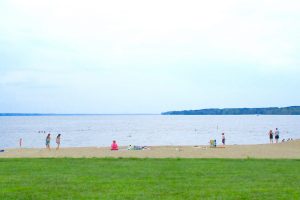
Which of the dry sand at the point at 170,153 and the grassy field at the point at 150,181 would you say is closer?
the grassy field at the point at 150,181

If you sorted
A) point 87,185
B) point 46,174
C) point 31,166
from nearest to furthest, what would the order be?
point 87,185 < point 46,174 < point 31,166

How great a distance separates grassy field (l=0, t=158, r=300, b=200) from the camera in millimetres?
10414

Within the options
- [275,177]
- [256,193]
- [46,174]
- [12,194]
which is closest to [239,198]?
[256,193]

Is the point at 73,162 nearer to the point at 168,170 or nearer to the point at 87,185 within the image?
the point at 168,170

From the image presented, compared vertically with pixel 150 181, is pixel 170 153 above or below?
below

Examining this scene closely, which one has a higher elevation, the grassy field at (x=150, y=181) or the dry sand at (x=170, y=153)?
the grassy field at (x=150, y=181)

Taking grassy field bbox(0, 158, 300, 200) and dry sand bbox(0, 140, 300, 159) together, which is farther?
dry sand bbox(0, 140, 300, 159)

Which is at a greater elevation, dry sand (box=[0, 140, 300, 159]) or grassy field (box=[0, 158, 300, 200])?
grassy field (box=[0, 158, 300, 200])

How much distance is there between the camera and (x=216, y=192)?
1067 cm

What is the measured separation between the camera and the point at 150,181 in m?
12.4

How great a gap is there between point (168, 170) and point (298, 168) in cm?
414

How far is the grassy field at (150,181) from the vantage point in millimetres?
10414

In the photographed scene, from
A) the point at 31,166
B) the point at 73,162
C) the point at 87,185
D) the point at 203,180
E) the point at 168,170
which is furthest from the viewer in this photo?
the point at 73,162

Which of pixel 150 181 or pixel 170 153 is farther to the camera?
pixel 170 153
